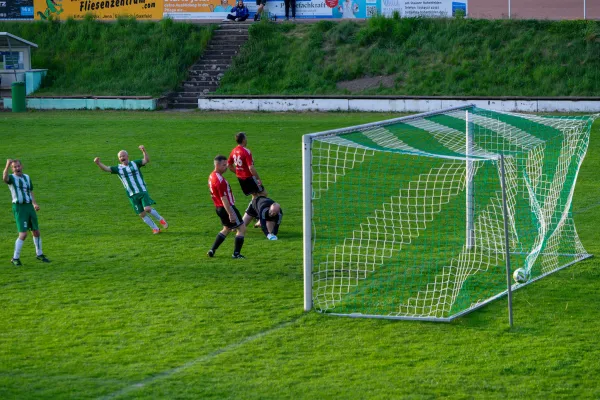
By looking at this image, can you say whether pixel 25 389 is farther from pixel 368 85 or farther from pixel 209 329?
pixel 368 85

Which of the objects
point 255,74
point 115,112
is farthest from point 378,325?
point 255,74

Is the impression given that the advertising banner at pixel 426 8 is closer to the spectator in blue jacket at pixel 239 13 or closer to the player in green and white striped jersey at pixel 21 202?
the spectator in blue jacket at pixel 239 13

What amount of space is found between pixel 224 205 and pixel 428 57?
24416mm

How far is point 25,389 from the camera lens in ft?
25.6

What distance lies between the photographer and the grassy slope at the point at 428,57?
32.7m

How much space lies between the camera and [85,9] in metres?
40.8

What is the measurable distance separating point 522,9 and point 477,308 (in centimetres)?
2862

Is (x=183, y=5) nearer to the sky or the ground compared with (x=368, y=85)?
nearer to the sky

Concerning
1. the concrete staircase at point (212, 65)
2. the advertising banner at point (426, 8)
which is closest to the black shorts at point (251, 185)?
the concrete staircase at point (212, 65)

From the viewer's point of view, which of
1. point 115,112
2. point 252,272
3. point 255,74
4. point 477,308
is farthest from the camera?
point 255,74

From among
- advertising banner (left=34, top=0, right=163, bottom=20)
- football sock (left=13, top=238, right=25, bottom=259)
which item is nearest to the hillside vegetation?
advertising banner (left=34, top=0, right=163, bottom=20)

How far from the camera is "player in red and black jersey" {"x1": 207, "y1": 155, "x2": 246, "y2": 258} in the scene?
39.9 ft

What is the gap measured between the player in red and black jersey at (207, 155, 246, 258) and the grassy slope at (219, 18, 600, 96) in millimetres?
21179

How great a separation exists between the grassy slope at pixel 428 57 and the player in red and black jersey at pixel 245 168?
19.6 m
